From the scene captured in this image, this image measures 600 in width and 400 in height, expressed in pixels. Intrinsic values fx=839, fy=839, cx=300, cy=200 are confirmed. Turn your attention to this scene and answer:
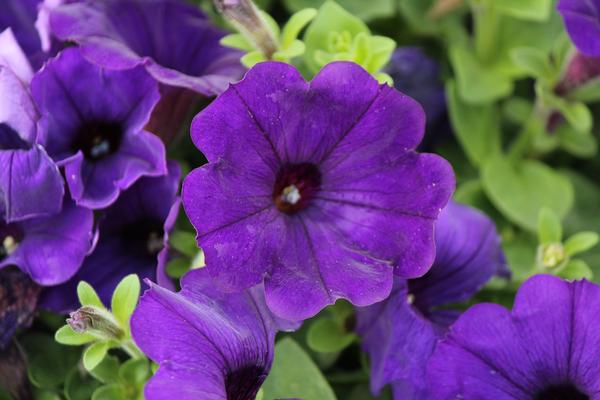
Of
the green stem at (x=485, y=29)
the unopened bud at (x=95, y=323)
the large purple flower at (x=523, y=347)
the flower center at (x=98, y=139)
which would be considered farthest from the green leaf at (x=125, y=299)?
the green stem at (x=485, y=29)

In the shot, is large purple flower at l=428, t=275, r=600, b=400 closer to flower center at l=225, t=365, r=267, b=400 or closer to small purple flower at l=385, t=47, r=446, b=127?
flower center at l=225, t=365, r=267, b=400

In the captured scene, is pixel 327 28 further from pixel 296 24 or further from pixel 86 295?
pixel 86 295

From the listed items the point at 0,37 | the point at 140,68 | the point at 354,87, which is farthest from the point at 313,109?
the point at 0,37

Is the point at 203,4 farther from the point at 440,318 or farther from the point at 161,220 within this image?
the point at 440,318

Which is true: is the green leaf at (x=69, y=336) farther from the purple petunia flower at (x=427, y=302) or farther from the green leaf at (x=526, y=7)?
the green leaf at (x=526, y=7)

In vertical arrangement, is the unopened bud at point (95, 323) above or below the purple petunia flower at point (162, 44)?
below
